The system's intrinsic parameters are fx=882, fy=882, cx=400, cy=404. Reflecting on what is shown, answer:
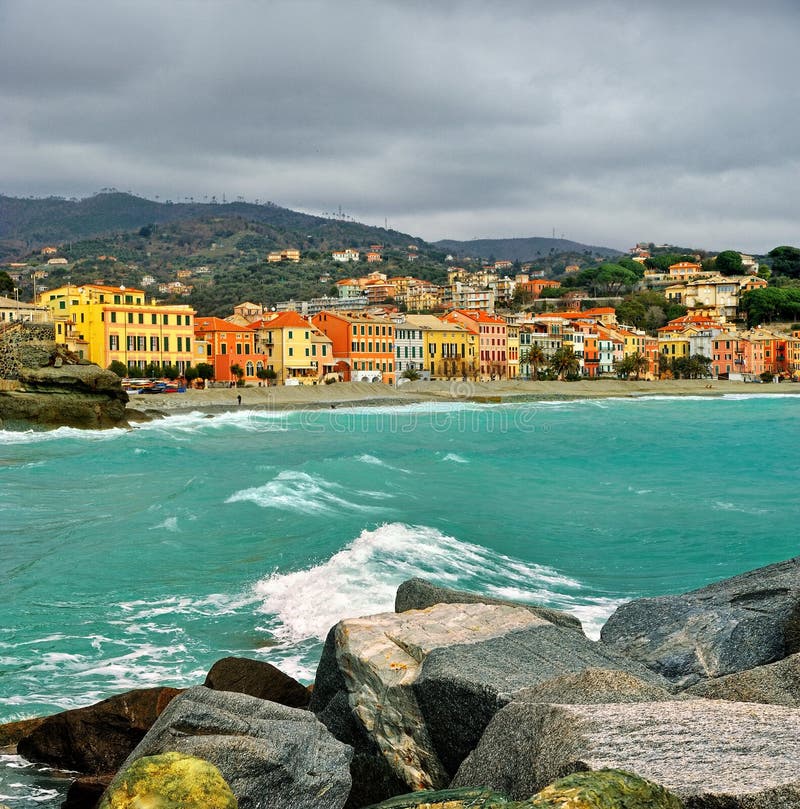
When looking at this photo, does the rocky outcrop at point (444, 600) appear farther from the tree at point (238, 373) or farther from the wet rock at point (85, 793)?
the tree at point (238, 373)

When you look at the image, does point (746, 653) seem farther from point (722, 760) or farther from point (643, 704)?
point (722, 760)

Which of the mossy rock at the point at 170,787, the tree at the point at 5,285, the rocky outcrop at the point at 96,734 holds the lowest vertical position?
the rocky outcrop at the point at 96,734

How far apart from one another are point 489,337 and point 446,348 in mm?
6943

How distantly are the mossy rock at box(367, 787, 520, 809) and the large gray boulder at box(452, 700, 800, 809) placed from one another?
0.97 ft

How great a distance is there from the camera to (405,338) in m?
94.9

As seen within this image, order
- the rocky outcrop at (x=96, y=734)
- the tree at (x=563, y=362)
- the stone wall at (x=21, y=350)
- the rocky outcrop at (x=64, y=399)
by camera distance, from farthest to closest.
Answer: the tree at (x=563, y=362) → the stone wall at (x=21, y=350) → the rocky outcrop at (x=64, y=399) → the rocky outcrop at (x=96, y=734)

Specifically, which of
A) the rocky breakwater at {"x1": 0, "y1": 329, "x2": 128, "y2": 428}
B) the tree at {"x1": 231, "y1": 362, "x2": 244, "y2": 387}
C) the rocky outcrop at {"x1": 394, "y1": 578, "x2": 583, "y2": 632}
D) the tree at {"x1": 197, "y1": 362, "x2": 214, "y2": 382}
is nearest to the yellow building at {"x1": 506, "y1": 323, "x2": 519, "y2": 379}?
the tree at {"x1": 231, "y1": 362, "x2": 244, "y2": 387}

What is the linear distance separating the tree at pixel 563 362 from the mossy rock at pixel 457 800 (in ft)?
329

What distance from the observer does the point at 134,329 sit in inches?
2800

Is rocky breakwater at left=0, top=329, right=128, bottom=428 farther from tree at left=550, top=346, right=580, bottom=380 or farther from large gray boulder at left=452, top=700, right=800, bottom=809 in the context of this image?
tree at left=550, top=346, right=580, bottom=380

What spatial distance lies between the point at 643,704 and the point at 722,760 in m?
0.69

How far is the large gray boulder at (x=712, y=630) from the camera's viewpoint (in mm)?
7387

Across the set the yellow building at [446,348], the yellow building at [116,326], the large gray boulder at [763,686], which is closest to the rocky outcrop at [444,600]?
the large gray boulder at [763,686]

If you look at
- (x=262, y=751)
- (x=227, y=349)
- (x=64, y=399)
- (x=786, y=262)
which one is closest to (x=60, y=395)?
(x=64, y=399)
